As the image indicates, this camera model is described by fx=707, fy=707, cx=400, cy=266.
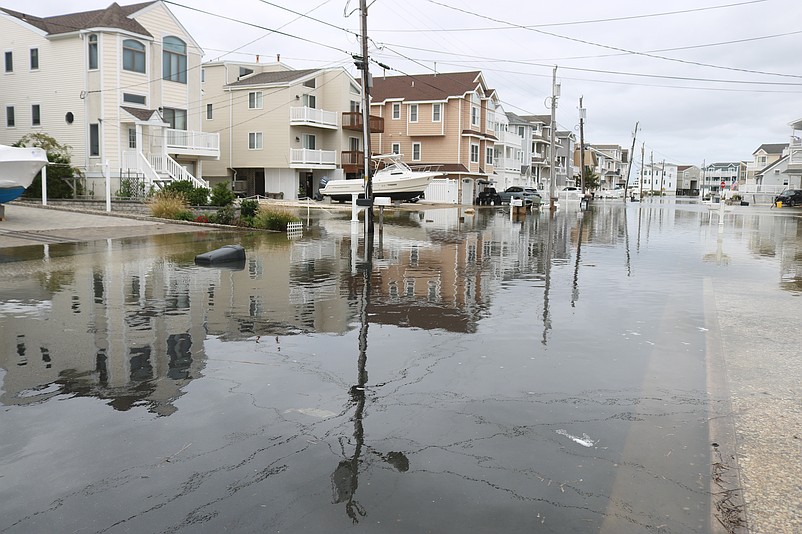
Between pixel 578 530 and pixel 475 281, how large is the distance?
10480 mm

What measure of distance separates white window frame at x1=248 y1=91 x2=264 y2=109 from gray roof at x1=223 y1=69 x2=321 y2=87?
0.74 metres

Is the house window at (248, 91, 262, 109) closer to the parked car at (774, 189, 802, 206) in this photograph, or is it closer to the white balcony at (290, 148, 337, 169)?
the white balcony at (290, 148, 337, 169)

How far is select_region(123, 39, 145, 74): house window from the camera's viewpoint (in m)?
38.0

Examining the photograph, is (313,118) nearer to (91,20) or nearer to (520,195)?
(91,20)

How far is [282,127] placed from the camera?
52812 millimetres

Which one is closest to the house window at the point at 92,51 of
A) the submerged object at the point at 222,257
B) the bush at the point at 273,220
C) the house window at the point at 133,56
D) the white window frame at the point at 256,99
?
the house window at the point at 133,56

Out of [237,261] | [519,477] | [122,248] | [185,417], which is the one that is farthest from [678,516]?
[122,248]

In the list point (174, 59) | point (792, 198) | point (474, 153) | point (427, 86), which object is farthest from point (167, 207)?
point (792, 198)

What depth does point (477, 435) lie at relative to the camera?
5.61m

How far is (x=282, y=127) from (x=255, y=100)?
3301 millimetres

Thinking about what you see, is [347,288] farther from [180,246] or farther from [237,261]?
[180,246]

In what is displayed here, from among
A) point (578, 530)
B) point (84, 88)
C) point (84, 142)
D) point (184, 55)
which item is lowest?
point (578, 530)

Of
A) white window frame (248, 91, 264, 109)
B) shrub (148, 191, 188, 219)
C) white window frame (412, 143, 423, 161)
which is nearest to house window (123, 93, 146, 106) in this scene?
shrub (148, 191, 188, 219)

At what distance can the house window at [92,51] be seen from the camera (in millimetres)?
37625
